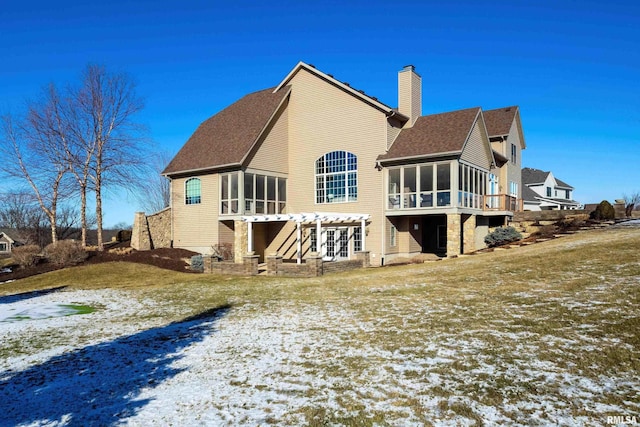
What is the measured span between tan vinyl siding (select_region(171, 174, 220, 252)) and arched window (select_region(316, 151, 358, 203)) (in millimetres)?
6468

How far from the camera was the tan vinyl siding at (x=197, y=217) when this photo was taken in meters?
25.4

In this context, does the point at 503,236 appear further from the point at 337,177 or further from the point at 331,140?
the point at 331,140

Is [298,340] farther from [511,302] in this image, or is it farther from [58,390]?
[511,302]

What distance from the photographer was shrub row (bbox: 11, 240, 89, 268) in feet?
75.2

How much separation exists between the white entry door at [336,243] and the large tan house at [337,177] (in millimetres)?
59

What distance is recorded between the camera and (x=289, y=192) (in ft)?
85.3

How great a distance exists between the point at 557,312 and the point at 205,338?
7125mm

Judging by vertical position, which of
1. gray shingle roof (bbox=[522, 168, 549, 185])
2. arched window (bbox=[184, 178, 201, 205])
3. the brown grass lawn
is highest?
gray shingle roof (bbox=[522, 168, 549, 185])

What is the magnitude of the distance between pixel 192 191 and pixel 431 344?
22.5m

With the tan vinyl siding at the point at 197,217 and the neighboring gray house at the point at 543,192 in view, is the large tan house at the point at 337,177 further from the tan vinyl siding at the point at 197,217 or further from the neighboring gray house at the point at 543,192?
the neighboring gray house at the point at 543,192

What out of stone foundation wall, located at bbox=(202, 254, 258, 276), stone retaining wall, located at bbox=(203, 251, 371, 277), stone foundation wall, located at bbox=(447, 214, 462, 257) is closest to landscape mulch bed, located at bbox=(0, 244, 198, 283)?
stone foundation wall, located at bbox=(202, 254, 258, 276)

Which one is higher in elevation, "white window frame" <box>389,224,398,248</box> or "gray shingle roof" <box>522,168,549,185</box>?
"gray shingle roof" <box>522,168,549,185</box>

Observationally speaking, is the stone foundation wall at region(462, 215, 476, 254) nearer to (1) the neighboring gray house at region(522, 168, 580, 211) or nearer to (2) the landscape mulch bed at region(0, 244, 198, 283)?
(2) the landscape mulch bed at region(0, 244, 198, 283)

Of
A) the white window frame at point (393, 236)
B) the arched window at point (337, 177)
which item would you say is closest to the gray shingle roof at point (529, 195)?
the white window frame at point (393, 236)
